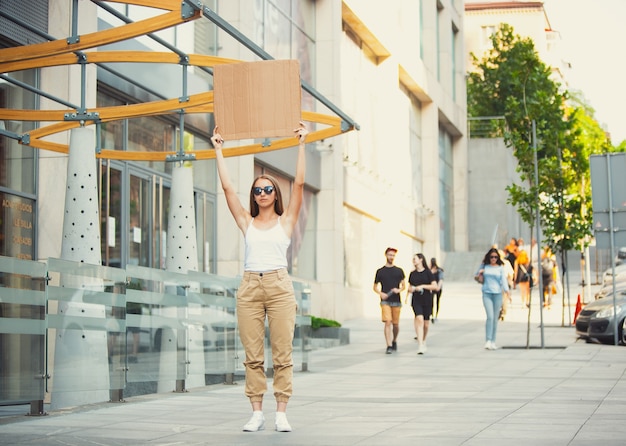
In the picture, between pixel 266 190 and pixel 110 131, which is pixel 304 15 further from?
pixel 266 190

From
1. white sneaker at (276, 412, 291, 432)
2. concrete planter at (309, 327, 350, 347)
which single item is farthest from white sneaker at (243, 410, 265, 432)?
concrete planter at (309, 327, 350, 347)

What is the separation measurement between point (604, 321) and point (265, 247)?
46.0 ft

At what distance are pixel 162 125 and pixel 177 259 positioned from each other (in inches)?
269

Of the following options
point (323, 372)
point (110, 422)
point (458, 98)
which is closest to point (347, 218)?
point (323, 372)

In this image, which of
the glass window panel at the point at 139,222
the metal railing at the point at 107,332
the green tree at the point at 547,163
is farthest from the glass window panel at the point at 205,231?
the metal railing at the point at 107,332

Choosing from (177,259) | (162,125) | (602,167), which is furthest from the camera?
(162,125)

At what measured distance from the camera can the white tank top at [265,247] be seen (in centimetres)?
834

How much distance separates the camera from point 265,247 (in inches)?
329

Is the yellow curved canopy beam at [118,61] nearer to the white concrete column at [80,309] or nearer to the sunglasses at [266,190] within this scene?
the white concrete column at [80,309]

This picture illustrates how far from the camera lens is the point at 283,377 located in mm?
8445

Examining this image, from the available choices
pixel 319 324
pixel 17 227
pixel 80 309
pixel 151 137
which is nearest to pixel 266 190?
pixel 80 309

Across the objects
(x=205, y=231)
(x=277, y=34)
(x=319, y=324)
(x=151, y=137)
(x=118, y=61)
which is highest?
(x=277, y=34)

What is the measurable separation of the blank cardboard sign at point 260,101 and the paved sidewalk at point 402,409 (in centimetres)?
236

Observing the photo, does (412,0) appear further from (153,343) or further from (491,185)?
(153,343)
